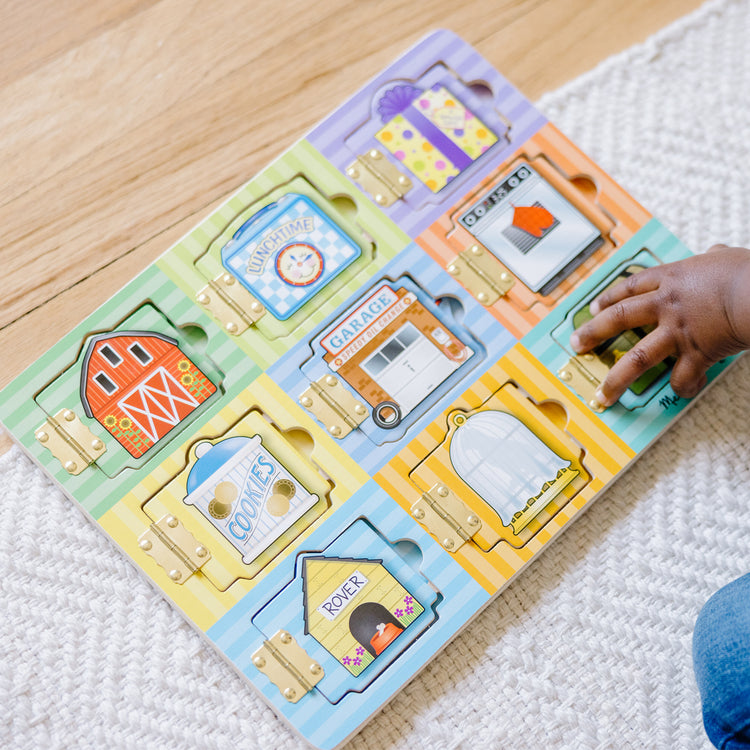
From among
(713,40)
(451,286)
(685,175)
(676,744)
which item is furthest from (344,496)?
(713,40)

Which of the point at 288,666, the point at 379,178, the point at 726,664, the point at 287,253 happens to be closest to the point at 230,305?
the point at 287,253

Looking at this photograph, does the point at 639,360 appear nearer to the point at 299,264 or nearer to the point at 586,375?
the point at 586,375

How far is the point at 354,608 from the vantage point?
2.05ft

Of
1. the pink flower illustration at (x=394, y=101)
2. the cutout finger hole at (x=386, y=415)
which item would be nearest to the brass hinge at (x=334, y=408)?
the cutout finger hole at (x=386, y=415)

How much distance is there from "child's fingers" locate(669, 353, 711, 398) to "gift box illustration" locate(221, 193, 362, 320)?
27cm

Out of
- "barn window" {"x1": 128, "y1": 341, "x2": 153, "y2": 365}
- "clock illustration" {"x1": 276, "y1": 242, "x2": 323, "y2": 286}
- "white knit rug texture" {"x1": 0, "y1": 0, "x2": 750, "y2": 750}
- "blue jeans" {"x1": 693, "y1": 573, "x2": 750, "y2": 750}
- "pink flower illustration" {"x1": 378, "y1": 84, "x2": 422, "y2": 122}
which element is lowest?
"blue jeans" {"x1": 693, "y1": 573, "x2": 750, "y2": 750}

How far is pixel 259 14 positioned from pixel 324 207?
0.69 ft

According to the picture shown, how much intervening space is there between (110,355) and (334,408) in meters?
0.18

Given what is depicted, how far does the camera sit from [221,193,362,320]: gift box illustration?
2.21 feet

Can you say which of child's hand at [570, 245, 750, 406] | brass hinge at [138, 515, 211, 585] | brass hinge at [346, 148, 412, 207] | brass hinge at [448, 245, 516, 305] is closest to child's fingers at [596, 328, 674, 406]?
child's hand at [570, 245, 750, 406]

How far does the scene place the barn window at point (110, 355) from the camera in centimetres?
65

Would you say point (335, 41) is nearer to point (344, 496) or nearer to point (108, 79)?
point (108, 79)

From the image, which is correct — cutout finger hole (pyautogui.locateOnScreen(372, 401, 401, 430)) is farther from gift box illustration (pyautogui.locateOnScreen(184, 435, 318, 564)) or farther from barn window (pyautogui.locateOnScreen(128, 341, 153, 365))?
barn window (pyautogui.locateOnScreen(128, 341, 153, 365))

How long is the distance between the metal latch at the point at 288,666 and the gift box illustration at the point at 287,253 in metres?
0.25
